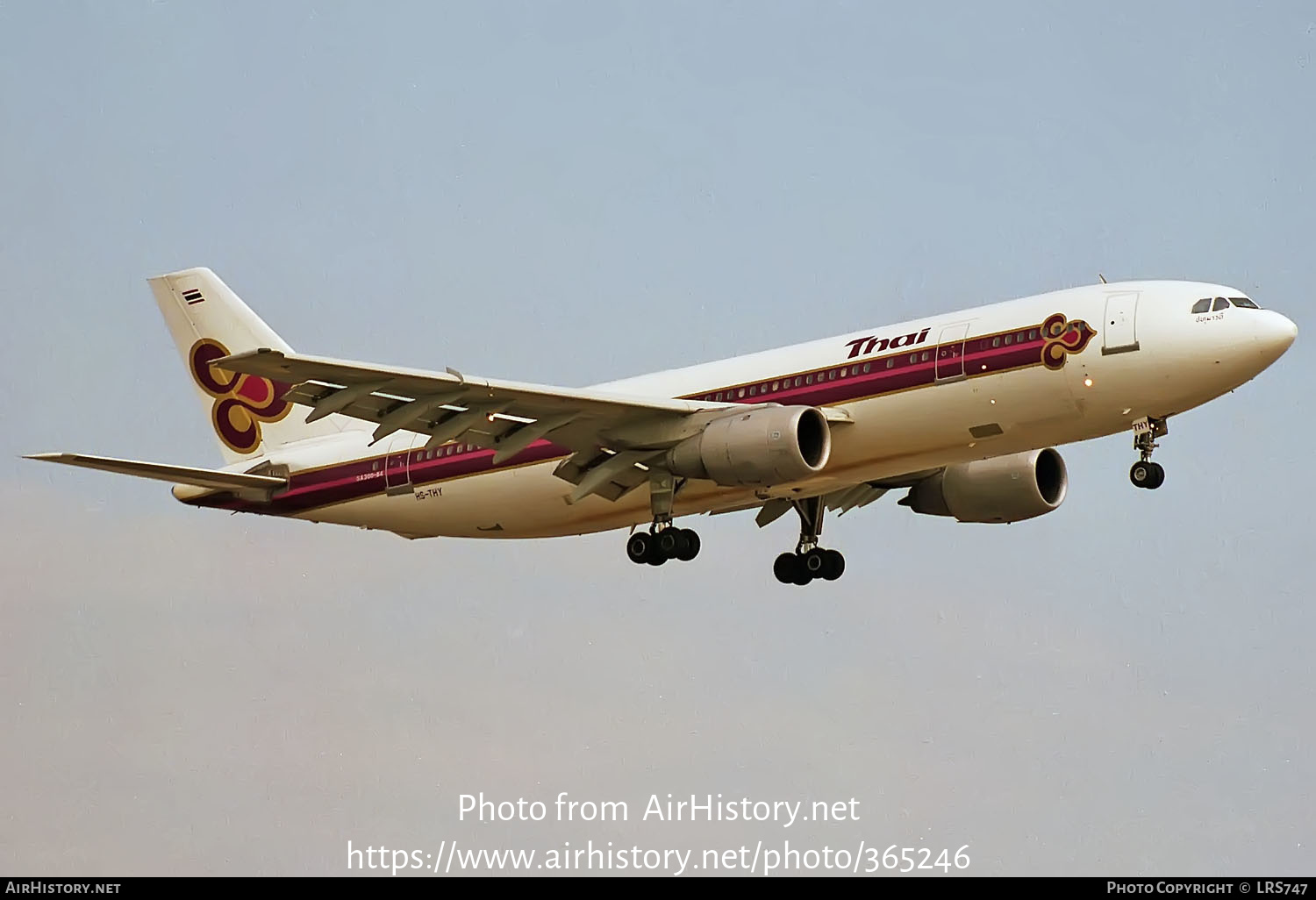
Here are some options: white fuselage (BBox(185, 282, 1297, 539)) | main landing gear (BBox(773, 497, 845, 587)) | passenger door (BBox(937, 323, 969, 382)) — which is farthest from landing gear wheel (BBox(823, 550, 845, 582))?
passenger door (BBox(937, 323, 969, 382))

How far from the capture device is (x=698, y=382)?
4012 centimetres

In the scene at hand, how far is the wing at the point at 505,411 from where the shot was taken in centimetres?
3544

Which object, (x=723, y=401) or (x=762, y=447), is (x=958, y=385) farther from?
(x=723, y=401)

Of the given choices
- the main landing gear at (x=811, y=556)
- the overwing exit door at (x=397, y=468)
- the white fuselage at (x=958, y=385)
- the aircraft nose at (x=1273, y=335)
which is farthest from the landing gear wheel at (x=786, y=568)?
the aircraft nose at (x=1273, y=335)

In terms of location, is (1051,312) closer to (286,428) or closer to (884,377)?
(884,377)

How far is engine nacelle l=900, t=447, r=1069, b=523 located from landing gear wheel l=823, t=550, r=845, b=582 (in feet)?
7.52

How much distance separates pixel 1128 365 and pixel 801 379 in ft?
20.4

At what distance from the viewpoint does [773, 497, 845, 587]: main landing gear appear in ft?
145

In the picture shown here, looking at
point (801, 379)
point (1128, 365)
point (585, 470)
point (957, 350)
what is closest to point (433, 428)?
point (585, 470)

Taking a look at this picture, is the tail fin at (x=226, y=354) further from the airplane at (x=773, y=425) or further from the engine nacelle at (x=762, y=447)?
the engine nacelle at (x=762, y=447)

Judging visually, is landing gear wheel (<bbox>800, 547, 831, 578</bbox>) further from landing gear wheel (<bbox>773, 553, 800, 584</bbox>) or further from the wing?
the wing

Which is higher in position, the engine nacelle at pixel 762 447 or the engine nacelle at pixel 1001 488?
the engine nacelle at pixel 1001 488

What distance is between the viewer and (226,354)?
47594mm

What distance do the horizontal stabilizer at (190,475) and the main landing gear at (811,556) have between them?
36.8 feet
